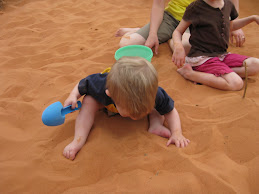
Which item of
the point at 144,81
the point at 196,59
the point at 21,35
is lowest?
the point at 21,35

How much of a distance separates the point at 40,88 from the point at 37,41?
1214 mm

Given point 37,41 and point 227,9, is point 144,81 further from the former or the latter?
point 37,41

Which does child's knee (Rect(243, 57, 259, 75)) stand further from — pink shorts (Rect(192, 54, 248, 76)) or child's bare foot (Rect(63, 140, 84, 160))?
child's bare foot (Rect(63, 140, 84, 160))

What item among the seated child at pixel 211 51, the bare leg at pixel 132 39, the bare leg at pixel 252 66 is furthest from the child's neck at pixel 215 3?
the bare leg at pixel 132 39

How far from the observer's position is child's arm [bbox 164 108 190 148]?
1.28 m

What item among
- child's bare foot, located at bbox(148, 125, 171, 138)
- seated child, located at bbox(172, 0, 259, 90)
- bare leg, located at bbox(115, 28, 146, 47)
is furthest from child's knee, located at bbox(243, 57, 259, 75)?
bare leg, located at bbox(115, 28, 146, 47)

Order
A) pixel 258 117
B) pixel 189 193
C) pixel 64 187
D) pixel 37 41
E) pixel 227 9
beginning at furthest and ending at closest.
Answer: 1. pixel 37 41
2. pixel 227 9
3. pixel 258 117
4. pixel 64 187
5. pixel 189 193

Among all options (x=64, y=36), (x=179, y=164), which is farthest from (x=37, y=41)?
(x=179, y=164)

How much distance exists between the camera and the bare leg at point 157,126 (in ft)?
4.56

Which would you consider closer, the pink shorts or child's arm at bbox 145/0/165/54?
the pink shorts

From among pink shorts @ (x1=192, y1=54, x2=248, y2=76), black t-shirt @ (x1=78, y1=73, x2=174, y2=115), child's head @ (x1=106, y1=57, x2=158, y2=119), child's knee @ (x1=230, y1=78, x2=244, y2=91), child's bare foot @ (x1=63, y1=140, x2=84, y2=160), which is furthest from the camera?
pink shorts @ (x1=192, y1=54, x2=248, y2=76)

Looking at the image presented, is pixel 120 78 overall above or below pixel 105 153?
above

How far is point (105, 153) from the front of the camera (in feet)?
4.09

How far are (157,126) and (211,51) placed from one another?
924 millimetres
